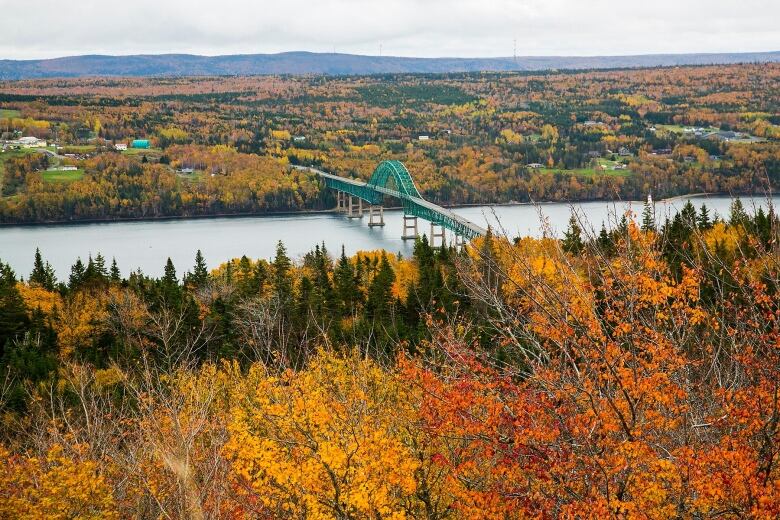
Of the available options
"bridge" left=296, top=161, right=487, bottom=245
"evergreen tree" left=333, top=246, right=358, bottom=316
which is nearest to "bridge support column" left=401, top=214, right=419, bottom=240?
"bridge" left=296, top=161, right=487, bottom=245

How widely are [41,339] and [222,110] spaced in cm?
13048

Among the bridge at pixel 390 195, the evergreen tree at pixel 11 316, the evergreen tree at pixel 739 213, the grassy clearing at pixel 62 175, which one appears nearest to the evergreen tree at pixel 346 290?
the evergreen tree at pixel 11 316

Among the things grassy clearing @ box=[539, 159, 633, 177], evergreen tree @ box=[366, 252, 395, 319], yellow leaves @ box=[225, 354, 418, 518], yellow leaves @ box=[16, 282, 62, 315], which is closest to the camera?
yellow leaves @ box=[225, 354, 418, 518]

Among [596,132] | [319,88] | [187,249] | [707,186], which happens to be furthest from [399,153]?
[319,88]

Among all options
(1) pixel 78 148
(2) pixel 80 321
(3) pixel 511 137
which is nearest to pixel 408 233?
(2) pixel 80 321

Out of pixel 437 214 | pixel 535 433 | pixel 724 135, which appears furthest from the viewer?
pixel 724 135

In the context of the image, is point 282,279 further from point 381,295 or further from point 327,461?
point 327,461

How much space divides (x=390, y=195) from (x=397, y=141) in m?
41.7

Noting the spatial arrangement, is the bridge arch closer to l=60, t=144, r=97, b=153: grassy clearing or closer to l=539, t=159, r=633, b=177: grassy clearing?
l=539, t=159, r=633, b=177: grassy clearing

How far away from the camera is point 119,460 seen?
33.1 feet

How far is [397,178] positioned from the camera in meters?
85.3

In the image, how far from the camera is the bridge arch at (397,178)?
83750 millimetres

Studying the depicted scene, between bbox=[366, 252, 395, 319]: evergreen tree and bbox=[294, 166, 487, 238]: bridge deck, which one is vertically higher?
bbox=[366, 252, 395, 319]: evergreen tree

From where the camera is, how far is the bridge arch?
275ft
